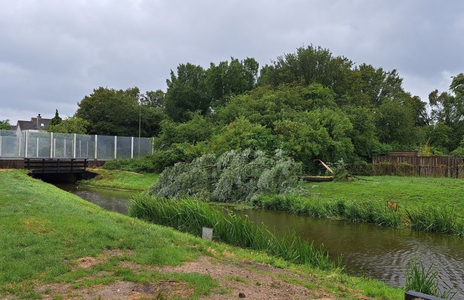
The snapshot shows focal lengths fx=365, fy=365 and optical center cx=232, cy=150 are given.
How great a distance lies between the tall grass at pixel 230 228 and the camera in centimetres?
741

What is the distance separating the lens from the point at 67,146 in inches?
1284

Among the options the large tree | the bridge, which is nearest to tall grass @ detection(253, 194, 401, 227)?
the bridge

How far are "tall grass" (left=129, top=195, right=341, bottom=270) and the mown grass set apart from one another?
1430cm

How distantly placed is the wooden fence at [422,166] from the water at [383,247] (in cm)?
1161

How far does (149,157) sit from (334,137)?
1710 cm

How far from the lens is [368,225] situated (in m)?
12.2

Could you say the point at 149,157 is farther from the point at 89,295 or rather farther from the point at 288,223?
the point at 89,295

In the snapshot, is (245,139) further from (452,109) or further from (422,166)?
(452,109)

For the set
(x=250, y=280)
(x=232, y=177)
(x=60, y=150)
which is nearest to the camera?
(x=250, y=280)

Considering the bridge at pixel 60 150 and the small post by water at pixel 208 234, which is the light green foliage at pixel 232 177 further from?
the bridge at pixel 60 150

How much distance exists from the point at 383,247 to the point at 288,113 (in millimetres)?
16262

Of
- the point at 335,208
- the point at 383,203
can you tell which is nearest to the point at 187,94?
the point at 335,208

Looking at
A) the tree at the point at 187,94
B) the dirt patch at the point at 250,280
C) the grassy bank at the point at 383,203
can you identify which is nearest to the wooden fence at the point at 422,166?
the grassy bank at the point at 383,203

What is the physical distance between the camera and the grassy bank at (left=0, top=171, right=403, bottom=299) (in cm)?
472
